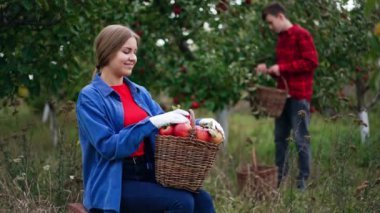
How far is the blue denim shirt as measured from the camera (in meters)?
3.12

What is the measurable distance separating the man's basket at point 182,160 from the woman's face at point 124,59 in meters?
0.44

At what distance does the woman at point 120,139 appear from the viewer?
3141 mm

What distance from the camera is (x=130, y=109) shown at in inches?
134

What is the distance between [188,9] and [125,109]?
2.17m

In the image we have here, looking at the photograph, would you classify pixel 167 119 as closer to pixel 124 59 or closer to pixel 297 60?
pixel 124 59

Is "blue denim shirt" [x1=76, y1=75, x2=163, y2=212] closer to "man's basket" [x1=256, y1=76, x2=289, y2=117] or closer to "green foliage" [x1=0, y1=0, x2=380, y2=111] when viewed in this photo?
"green foliage" [x1=0, y1=0, x2=380, y2=111]

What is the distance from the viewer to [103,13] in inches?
216

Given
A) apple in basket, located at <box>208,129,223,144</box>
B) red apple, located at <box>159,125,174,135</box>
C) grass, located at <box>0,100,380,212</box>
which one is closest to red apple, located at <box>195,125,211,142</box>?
apple in basket, located at <box>208,129,223,144</box>

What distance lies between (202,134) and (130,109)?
1.46 feet

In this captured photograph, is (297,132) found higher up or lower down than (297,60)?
lower down

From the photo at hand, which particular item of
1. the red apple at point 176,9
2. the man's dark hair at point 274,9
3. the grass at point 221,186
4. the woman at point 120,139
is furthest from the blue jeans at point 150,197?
the man's dark hair at point 274,9

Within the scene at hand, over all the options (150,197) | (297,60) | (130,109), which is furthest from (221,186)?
(150,197)

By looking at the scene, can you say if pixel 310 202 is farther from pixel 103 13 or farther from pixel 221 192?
pixel 103 13

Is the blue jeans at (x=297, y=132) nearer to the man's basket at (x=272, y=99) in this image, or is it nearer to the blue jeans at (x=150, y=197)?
the man's basket at (x=272, y=99)
